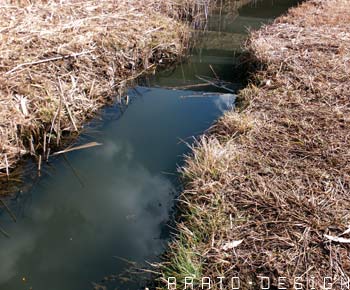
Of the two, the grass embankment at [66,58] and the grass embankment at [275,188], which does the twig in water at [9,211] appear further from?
the grass embankment at [275,188]

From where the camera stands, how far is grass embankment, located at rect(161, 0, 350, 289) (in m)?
2.84

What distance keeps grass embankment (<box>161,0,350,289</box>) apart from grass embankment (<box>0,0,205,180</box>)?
1875 mm

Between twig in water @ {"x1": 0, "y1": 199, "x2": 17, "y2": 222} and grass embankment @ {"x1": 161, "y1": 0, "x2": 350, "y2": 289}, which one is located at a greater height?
grass embankment @ {"x1": 161, "y1": 0, "x2": 350, "y2": 289}

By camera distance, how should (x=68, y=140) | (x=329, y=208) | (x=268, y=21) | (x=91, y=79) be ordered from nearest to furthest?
(x=329, y=208), (x=68, y=140), (x=91, y=79), (x=268, y=21)

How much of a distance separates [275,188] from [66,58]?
364 cm

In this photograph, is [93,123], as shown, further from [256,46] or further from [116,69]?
[256,46]

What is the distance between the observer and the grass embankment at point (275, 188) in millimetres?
2844

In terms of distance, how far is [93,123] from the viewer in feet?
17.4

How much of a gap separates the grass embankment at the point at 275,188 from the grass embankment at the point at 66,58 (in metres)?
1.87

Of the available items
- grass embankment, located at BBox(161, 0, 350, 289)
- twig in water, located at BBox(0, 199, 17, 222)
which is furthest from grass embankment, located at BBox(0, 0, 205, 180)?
grass embankment, located at BBox(161, 0, 350, 289)

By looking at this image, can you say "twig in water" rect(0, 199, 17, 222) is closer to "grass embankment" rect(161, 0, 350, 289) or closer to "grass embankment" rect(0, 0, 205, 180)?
"grass embankment" rect(0, 0, 205, 180)

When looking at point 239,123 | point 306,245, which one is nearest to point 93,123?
point 239,123

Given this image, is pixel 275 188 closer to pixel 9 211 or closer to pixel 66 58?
pixel 9 211

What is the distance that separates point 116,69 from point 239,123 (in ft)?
8.94
